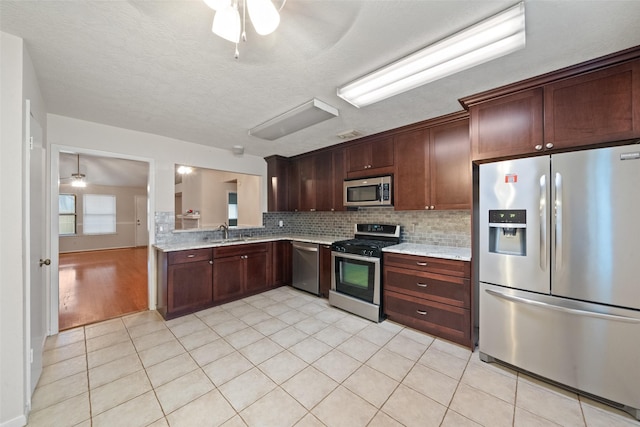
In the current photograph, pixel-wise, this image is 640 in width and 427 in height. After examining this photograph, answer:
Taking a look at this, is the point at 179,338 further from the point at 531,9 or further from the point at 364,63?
the point at 531,9

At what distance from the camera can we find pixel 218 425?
147cm

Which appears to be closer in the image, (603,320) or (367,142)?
(603,320)

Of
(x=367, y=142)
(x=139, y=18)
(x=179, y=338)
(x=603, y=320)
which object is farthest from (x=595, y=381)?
(x=139, y=18)

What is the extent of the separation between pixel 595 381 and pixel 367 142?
3.01 meters

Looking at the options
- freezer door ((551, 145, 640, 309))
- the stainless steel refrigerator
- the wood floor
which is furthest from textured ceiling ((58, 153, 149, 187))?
freezer door ((551, 145, 640, 309))

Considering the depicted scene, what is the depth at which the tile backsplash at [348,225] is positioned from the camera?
2.91m

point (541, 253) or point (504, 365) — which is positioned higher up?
point (541, 253)

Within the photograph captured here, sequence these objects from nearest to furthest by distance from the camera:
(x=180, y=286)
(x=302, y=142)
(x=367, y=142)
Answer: (x=180, y=286)
(x=367, y=142)
(x=302, y=142)

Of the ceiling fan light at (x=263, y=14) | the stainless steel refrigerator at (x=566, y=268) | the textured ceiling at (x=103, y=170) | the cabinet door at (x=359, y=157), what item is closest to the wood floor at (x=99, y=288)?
the textured ceiling at (x=103, y=170)

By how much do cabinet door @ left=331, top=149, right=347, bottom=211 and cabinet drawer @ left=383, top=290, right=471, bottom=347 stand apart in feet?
4.91

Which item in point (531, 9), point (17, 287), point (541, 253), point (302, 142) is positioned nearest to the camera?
point (531, 9)

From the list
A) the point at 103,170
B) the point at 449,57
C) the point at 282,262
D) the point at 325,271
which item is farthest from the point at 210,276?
the point at 103,170

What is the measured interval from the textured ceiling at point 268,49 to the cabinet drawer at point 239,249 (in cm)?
181

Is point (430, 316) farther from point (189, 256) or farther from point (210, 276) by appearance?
point (189, 256)
